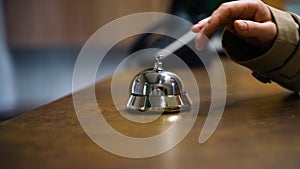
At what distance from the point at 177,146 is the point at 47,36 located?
2.96 meters

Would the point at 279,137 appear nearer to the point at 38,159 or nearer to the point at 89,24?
the point at 38,159

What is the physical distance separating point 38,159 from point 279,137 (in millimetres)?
191

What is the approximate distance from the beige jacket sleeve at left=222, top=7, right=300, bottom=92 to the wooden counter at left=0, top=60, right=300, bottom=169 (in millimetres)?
63

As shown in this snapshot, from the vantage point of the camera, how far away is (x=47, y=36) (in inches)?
126

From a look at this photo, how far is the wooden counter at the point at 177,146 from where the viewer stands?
0.30 metres

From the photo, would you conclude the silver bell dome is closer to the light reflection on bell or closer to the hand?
the light reflection on bell

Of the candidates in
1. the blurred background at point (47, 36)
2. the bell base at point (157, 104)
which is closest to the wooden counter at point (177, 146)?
the bell base at point (157, 104)

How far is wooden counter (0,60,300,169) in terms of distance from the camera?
295 mm

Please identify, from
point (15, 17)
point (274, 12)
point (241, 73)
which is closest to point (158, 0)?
point (15, 17)

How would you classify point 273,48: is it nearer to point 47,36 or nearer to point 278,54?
point 278,54

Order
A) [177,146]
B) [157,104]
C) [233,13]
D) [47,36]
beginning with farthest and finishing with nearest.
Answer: [47,36] < [233,13] < [157,104] < [177,146]

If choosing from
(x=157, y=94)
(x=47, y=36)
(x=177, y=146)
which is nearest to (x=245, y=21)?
(x=157, y=94)

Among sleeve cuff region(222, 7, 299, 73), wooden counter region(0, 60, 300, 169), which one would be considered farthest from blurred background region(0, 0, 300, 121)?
wooden counter region(0, 60, 300, 169)

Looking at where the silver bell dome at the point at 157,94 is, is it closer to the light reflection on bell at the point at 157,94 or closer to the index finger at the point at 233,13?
the light reflection on bell at the point at 157,94
